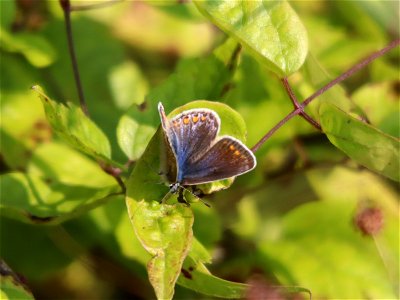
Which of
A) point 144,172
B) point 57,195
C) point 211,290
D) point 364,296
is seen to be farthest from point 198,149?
point 364,296

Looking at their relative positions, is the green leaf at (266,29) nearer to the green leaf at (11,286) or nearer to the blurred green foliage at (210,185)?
the blurred green foliage at (210,185)

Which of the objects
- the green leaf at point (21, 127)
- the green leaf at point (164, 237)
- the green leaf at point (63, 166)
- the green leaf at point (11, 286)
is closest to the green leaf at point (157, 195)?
the green leaf at point (164, 237)

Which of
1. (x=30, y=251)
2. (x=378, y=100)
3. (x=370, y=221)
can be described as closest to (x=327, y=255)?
(x=370, y=221)

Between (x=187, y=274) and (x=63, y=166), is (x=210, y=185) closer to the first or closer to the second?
(x=187, y=274)

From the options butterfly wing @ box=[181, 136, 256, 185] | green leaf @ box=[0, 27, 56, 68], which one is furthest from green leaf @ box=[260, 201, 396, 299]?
green leaf @ box=[0, 27, 56, 68]

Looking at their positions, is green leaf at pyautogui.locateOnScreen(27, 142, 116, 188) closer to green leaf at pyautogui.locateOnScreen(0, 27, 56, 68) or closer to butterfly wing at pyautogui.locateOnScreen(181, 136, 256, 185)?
green leaf at pyautogui.locateOnScreen(0, 27, 56, 68)

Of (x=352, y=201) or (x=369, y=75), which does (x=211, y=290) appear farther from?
(x=369, y=75)
